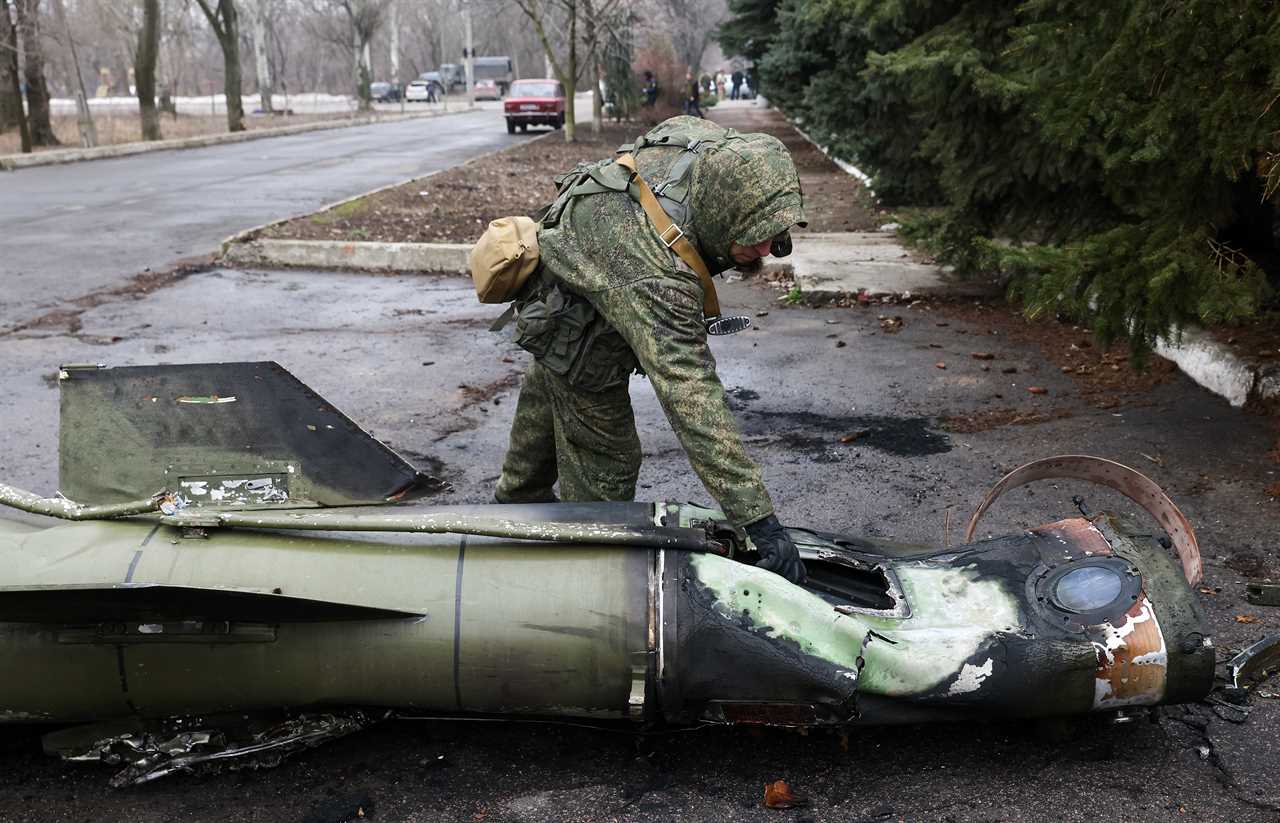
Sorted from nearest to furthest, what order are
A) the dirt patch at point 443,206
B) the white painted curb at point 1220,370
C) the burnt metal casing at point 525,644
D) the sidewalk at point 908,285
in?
1. the burnt metal casing at point 525,644
2. the white painted curb at point 1220,370
3. the sidewalk at point 908,285
4. the dirt patch at point 443,206

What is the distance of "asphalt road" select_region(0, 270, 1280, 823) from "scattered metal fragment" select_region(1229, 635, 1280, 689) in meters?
0.14

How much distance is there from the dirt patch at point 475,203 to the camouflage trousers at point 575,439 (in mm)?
7513

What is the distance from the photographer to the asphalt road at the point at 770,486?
2771 mm

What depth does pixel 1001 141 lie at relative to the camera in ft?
25.1

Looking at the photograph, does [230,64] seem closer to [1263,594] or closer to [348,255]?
[348,255]

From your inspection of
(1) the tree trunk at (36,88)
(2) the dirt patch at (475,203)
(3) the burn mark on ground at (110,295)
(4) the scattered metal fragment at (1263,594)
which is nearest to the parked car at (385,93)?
(1) the tree trunk at (36,88)

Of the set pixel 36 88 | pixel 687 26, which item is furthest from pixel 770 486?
pixel 687 26

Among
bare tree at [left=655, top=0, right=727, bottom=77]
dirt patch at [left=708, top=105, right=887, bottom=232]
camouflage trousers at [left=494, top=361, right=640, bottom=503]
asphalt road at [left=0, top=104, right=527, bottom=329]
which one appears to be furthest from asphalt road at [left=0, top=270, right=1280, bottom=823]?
bare tree at [left=655, top=0, right=727, bottom=77]

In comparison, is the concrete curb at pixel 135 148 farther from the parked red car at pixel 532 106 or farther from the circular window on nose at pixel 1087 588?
the circular window on nose at pixel 1087 588

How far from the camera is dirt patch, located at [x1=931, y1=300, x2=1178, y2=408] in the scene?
6023mm

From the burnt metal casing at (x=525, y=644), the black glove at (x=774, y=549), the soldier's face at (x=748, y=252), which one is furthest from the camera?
the soldier's face at (x=748, y=252)

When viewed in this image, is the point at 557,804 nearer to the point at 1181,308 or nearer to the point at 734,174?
the point at 734,174

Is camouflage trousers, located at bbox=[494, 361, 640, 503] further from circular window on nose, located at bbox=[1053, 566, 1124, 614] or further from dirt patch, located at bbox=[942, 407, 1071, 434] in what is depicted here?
dirt patch, located at bbox=[942, 407, 1071, 434]

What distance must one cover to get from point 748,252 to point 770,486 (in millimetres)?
1914
